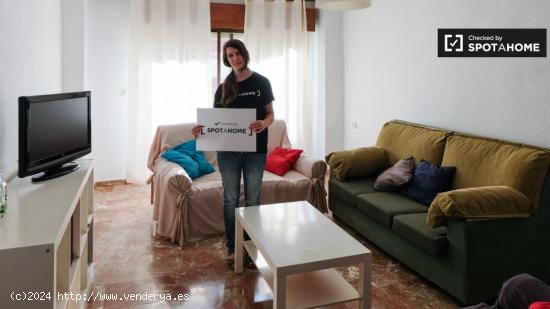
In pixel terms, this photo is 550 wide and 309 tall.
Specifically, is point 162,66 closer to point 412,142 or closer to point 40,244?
point 412,142

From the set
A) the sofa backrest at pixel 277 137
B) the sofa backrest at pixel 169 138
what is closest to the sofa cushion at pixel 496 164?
the sofa backrest at pixel 277 137

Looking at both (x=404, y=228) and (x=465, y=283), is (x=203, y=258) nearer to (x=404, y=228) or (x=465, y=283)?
(x=404, y=228)

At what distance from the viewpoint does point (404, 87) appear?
3.95 meters

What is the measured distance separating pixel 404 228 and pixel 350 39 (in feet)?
10.2

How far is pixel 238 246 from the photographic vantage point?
101 inches

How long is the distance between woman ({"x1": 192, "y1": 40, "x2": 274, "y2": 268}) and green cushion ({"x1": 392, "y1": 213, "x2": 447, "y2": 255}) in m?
0.93

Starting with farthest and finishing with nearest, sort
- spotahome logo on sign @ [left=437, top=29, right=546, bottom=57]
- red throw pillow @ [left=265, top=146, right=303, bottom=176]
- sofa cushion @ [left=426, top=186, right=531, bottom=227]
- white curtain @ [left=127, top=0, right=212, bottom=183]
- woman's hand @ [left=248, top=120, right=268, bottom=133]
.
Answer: white curtain @ [left=127, top=0, right=212, bottom=183]
red throw pillow @ [left=265, top=146, right=303, bottom=176]
spotahome logo on sign @ [left=437, top=29, right=546, bottom=57]
woman's hand @ [left=248, top=120, right=268, bottom=133]
sofa cushion @ [left=426, top=186, right=531, bottom=227]

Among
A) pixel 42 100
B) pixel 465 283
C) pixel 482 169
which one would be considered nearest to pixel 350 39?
pixel 482 169

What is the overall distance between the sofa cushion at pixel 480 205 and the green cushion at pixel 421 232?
0.07m

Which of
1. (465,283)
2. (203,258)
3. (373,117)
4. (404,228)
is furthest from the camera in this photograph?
(373,117)

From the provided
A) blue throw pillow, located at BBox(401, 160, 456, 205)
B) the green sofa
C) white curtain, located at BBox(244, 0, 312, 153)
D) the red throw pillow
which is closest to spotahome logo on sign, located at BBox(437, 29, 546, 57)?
the green sofa

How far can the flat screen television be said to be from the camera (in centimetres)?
172

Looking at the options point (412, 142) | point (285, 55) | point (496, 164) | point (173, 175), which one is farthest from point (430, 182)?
point (285, 55)

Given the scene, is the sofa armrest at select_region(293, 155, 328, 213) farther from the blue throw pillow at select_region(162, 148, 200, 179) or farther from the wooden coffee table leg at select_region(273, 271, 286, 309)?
the wooden coffee table leg at select_region(273, 271, 286, 309)
